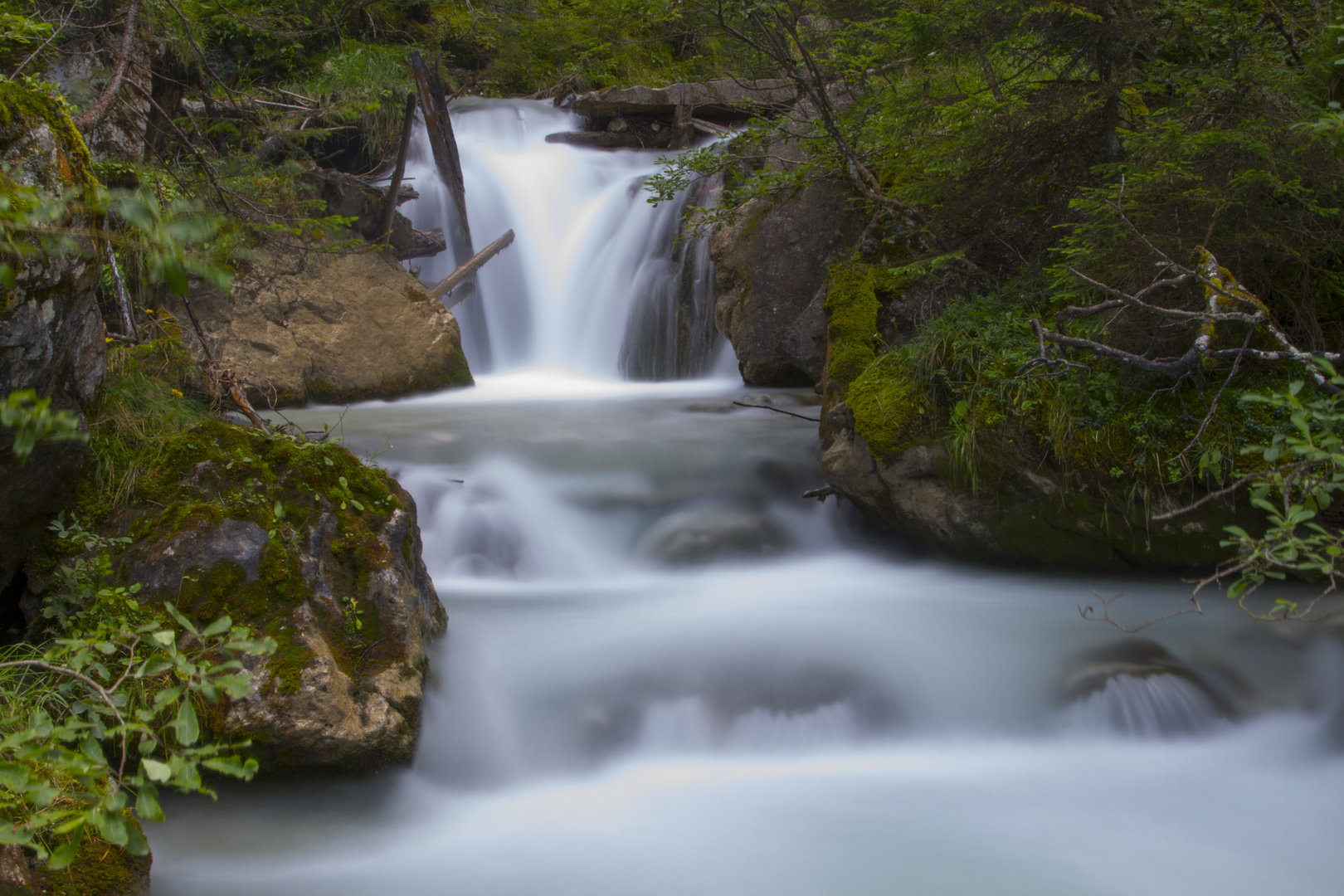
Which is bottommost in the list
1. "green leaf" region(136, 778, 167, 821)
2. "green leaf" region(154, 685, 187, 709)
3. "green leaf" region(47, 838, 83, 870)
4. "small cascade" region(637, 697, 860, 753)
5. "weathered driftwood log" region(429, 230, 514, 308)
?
"small cascade" region(637, 697, 860, 753)

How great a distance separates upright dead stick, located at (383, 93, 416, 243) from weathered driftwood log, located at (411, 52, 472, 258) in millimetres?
629

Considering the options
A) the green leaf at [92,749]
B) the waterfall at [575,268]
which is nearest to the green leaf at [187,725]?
the green leaf at [92,749]

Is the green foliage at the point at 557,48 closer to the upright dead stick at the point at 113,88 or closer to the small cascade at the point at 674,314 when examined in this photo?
the small cascade at the point at 674,314

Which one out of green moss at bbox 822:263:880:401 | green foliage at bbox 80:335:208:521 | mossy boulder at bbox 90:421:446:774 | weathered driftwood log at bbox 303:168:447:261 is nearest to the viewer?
mossy boulder at bbox 90:421:446:774

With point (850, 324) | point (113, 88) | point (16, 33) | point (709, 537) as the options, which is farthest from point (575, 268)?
point (113, 88)

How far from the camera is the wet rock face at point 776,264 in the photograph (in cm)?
824

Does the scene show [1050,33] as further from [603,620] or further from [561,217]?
[561,217]

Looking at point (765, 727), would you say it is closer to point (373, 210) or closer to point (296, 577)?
point (296, 577)

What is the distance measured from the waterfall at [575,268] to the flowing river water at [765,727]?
12.7 feet

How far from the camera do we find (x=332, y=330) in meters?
8.85

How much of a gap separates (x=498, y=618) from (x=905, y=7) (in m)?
4.76

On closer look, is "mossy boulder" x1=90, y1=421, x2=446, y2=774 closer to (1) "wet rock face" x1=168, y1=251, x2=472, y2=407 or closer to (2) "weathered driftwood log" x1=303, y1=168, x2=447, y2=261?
(1) "wet rock face" x1=168, y1=251, x2=472, y2=407

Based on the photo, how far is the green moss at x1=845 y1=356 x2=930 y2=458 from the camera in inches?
205

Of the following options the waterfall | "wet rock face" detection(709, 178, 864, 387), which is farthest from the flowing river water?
the waterfall
